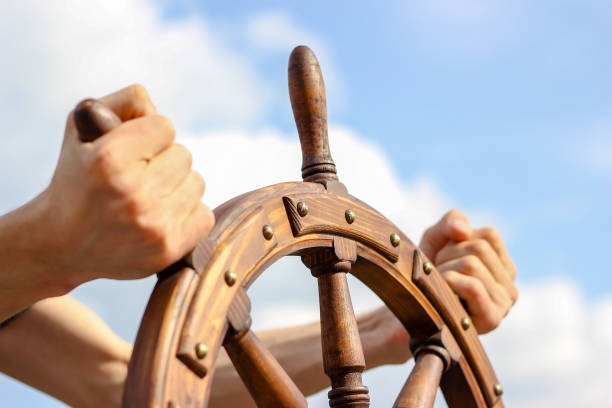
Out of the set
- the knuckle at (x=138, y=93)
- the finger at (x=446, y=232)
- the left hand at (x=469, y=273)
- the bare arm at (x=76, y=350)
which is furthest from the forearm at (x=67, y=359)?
the knuckle at (x=138, y=93)

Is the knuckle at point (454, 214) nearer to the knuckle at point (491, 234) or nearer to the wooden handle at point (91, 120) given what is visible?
the knuckle at point (491, 234)

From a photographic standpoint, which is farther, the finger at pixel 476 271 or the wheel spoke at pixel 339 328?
the finger at pixel 476 271

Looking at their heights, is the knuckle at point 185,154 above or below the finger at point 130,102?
below

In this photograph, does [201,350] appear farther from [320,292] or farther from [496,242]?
[496,242]

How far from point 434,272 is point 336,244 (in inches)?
8.7

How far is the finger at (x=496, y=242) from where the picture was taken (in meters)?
1.42

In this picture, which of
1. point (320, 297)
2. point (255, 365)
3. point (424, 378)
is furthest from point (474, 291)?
point (255, 365)

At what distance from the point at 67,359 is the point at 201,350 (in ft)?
2.70

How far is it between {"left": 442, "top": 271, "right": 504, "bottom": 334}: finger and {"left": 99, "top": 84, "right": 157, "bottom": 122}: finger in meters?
0.67

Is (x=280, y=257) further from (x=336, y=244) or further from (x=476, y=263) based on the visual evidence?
(x=476, y=263)

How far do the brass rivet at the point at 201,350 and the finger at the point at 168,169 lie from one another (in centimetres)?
15

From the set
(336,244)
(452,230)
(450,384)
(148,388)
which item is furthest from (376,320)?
(148,388)

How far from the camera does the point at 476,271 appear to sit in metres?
1.31

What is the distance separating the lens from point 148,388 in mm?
674
